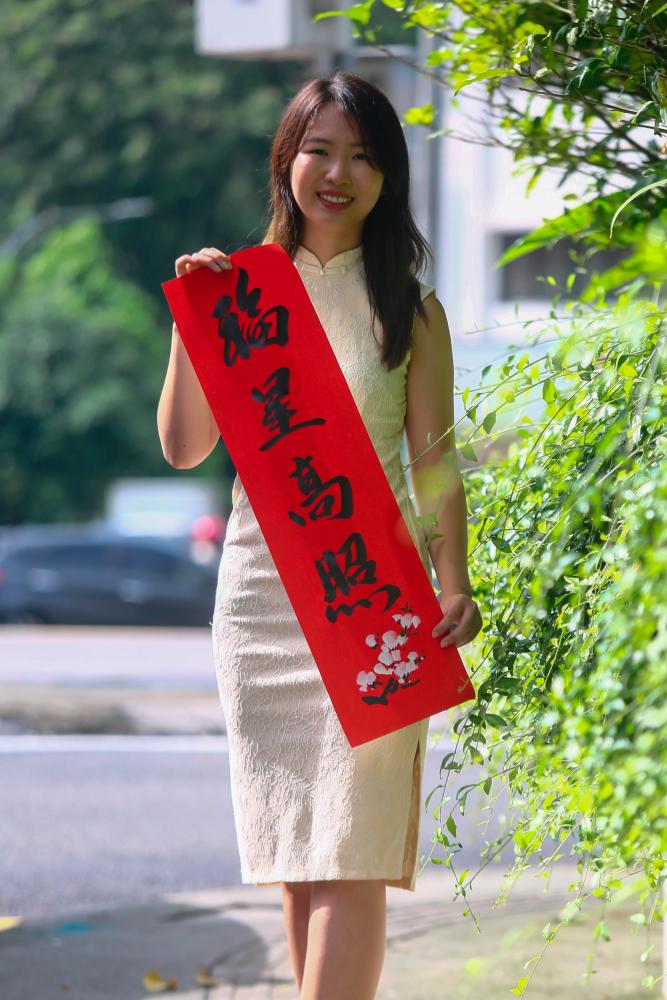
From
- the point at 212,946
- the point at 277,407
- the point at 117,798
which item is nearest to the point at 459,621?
the point at 277,407

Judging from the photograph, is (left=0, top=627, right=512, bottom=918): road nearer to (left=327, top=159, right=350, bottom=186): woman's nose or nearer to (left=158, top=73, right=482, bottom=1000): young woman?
(left=158, top=73, right=482, bottom=1000): young woman

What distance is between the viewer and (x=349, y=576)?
2303mm

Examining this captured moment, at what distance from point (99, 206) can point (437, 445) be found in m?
30.7

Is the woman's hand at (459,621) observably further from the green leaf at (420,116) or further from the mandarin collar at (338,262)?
the green leaf at (420,116)

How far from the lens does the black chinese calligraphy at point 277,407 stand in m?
2.37

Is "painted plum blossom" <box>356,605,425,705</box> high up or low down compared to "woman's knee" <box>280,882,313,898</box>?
up

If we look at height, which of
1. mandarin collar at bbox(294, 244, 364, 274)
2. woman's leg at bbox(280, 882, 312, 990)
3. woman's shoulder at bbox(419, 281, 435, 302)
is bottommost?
woman's leg at bbox(280, 882, 312, 990)

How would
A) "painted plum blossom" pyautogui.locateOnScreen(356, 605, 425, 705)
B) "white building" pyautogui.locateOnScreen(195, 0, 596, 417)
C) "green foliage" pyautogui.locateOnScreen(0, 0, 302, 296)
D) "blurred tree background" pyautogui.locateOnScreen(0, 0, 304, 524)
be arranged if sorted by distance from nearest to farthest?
"painted plum blossom" pyautogui.locateOnScreen(356, 605, 425, 705) → "white building" pyautogui.locateOnScreen(195, 0, 596, 417) → "blurred tree background" pyautogui.locateOnScreen(0, 0, 304, 524) → "green foliage" pyautogui.locateOnScreen(0, 0, 302, 296)

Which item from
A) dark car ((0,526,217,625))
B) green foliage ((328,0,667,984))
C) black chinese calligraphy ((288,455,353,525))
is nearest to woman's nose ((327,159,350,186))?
green foliage ((328,0,667,984))

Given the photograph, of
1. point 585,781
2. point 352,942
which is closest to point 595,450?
point 585,781

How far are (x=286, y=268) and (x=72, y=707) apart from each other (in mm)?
8096

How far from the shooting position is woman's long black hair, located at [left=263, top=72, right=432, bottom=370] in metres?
2.42

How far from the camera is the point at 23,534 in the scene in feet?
62.7

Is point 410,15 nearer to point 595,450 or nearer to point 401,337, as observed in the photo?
point 401,337
